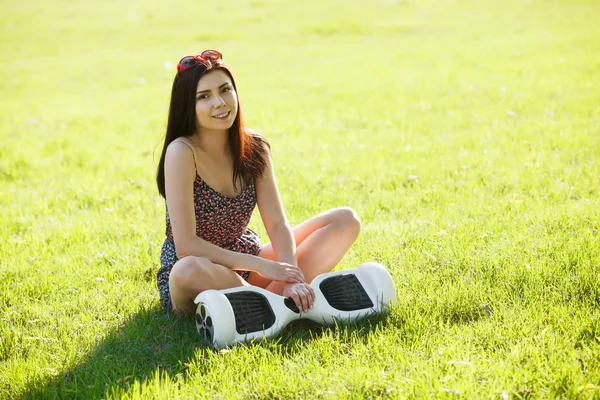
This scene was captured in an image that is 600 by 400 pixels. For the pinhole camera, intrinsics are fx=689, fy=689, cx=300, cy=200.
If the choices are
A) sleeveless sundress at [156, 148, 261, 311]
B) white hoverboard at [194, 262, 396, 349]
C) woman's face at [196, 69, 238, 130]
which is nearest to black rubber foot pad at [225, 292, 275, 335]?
white hoverboard at [194, 262, 396, 349]

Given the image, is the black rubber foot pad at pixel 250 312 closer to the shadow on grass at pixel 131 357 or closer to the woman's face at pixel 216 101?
the shadow on grass at pixel 131 357

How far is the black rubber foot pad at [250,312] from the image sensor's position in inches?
140

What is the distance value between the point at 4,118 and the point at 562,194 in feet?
26.7

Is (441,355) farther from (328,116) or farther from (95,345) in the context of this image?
(328,116)

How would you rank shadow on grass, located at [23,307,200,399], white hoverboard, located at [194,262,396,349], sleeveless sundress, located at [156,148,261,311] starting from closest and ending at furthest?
shadow on grass, located at [23,307,200,399], white hoverboard, located at [194,262,396,349], sleeveless sundress, located at [156,148,261,311]

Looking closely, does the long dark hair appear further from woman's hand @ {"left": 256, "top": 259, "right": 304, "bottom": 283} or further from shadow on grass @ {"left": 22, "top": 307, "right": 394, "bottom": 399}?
shadow on grass @ {"left": 22, "top": 307, "right": 394, "bottom": 399}

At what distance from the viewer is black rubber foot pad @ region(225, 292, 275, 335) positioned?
11.6ft

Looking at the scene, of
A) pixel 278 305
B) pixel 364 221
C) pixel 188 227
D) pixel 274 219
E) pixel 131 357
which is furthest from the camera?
pixel 364 221

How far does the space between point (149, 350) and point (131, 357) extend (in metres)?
0.10

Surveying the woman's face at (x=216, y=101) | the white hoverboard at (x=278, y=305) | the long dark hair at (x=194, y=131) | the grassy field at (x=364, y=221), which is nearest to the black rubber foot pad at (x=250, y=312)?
the white hoverboard at (x=278, y=305)

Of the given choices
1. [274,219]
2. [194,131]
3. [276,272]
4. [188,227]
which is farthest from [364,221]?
[188,227]

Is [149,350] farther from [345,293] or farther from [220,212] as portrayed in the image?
[345,293]

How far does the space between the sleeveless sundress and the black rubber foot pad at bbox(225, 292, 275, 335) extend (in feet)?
1.81

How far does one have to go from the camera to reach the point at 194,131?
4012mm
